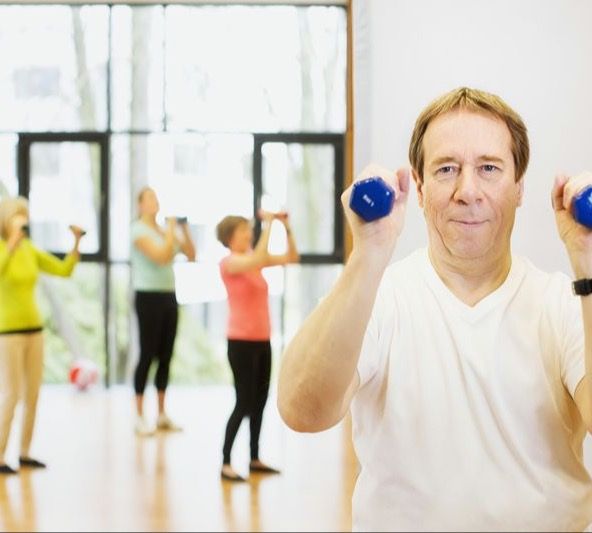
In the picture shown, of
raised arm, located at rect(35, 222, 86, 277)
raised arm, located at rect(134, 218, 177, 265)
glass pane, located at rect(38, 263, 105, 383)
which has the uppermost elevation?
raised arm, located at rect(134, 218, 177, 265)

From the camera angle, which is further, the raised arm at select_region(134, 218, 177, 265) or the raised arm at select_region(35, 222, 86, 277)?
the raised arm at select_region(134, 218, 177, 265)

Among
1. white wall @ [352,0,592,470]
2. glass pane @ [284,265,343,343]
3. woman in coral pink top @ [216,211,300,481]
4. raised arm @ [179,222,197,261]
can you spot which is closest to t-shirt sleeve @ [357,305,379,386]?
white wall @ [352,0,592,470]

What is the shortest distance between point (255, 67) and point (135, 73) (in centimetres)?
91

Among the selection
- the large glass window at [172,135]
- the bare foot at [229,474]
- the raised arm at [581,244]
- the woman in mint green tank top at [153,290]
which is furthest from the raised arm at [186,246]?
the raised arm at [581,244]

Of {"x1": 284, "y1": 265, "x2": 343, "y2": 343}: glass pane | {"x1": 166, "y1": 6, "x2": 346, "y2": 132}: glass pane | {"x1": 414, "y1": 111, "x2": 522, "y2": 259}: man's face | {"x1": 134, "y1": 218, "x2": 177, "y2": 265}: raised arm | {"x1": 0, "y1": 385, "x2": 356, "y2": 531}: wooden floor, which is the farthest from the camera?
{"x1": 166, "y1": 6, "x2": 346, "y2": 132}: glass pane

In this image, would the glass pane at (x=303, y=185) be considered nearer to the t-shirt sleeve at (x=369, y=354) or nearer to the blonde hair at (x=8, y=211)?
the blonde hair at (x=8, y=211)

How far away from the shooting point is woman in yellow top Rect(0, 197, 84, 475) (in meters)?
4.61

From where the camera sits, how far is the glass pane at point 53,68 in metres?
8.19

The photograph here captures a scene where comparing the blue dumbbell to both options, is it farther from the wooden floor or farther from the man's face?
the wooden floor

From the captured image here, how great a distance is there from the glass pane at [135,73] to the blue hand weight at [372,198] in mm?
7054

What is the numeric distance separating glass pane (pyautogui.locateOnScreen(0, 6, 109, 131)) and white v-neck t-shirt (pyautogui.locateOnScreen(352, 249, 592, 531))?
7.00 metres

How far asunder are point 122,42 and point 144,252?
304 cm

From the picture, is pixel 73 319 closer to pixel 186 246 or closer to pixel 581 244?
pixel 186 246

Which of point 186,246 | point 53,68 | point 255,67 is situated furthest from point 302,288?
point 53,68
